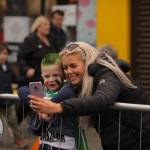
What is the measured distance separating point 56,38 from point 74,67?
17.3 feet

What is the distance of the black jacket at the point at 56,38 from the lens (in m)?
9.17

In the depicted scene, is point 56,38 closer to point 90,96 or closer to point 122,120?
point 122,120

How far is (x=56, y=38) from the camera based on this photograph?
934 centimetres

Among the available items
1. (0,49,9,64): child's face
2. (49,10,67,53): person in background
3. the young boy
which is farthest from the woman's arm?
(49,10,67,53): person in background

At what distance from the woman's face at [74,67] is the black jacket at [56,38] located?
4909mm

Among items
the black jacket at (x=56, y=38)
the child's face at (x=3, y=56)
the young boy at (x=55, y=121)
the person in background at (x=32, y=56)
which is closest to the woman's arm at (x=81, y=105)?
the young boy at (x=55, y=121)

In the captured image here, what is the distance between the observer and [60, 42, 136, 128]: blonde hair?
13.3 feet

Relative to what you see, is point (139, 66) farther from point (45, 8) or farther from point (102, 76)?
point (102, 76)

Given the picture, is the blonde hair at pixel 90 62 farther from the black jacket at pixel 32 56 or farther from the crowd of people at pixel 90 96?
the black jacket at pixel 32 56

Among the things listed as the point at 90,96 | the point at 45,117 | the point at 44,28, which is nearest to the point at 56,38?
the point at 44,28

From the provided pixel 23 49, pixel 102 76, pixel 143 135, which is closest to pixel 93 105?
pixel 102 76

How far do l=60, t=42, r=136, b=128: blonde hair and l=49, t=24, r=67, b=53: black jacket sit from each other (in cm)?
486

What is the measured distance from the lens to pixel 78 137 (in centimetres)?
430

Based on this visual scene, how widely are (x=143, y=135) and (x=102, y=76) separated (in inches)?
21.1
